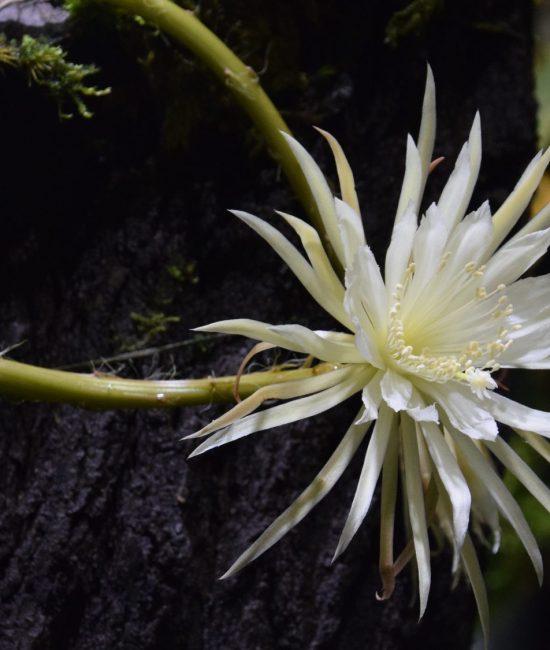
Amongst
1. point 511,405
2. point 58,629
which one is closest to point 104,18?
point 511,405

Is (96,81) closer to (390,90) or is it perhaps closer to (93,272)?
(93,272)

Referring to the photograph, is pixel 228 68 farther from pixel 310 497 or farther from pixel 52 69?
pixel 310 497

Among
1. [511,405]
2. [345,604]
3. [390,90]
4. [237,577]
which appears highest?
[390,90]

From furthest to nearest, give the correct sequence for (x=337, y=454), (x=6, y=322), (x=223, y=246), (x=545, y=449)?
(x=223, y=246), (x=6, y=322), (x=545, y=449), (x=337, y=454)

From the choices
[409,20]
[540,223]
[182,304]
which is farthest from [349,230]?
[409,20]

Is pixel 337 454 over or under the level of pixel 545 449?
over

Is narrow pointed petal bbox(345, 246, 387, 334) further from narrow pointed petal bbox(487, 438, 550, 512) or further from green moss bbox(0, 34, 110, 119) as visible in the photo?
green moss bbox(0, 34, 110, 119)

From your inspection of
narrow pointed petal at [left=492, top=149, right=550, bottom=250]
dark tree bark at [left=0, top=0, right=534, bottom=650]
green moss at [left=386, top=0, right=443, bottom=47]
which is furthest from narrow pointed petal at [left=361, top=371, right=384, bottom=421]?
green moss at [left=386, top=0, right=443, bottom=47]
